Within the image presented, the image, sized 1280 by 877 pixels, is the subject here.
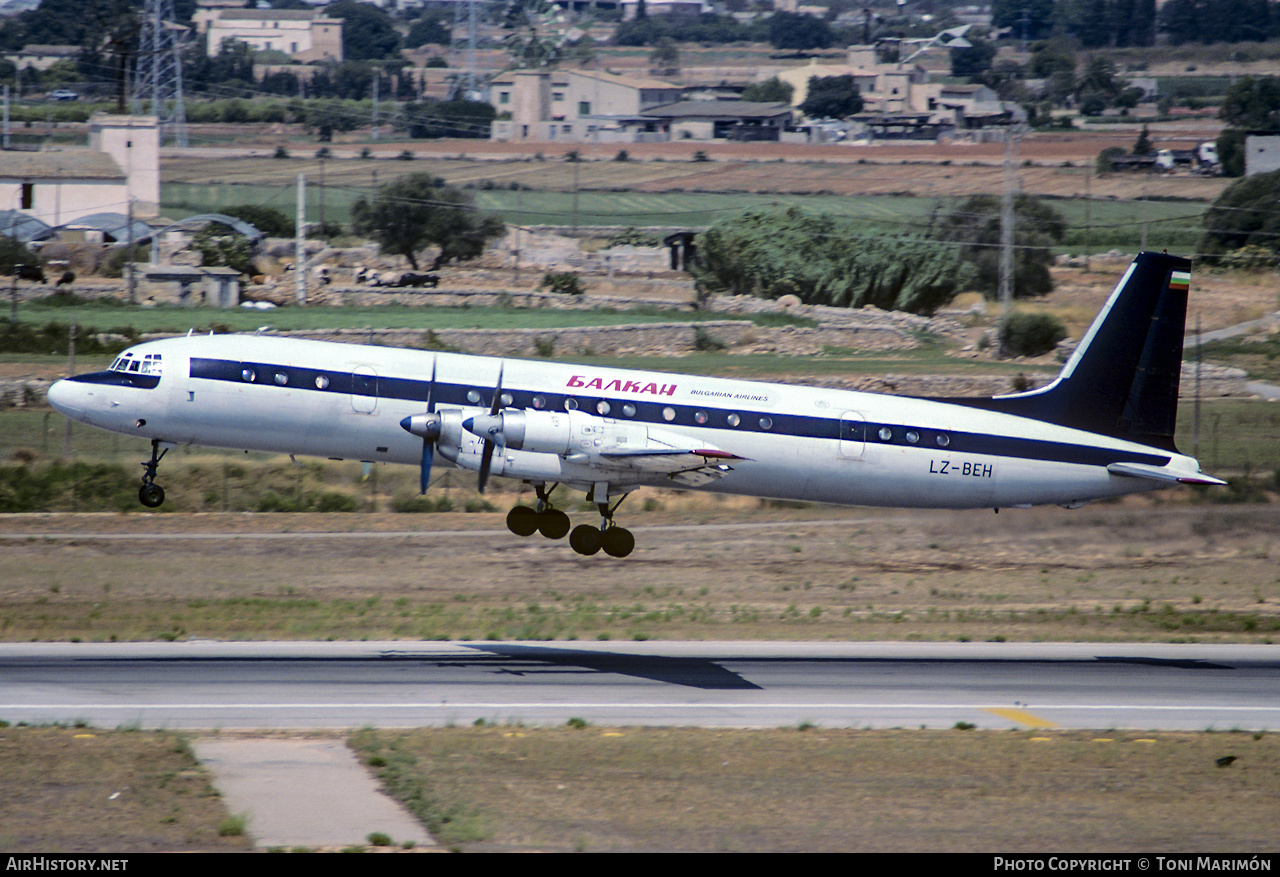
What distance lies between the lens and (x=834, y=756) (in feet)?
85.6

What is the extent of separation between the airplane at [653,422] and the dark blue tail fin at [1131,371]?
0.14ft

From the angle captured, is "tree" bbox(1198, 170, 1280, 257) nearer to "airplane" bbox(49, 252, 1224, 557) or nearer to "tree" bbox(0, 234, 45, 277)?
"airplane" bbox(49, 252, 1224, 557)

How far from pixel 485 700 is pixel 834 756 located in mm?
8284

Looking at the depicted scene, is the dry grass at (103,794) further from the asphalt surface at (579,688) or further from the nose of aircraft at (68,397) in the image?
the nose of aircraft at (68,397)

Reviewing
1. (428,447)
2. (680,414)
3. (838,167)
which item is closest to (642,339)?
(680,414)

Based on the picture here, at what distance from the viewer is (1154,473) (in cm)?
3691

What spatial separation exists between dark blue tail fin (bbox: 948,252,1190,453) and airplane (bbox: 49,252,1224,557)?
0.14ft

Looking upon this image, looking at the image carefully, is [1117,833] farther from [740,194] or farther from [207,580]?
[740,194]

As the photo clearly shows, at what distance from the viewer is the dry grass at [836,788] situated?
21234 mm

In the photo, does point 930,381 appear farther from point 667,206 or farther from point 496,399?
point 667,206

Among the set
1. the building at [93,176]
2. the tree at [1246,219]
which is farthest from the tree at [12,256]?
the tree at [1246,219]

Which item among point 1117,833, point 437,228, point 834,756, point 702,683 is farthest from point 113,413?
point 437,228

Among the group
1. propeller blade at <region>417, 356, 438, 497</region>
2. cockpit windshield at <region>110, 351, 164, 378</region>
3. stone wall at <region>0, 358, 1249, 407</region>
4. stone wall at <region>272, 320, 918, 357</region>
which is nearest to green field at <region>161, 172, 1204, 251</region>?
stone wall at <region>272, 320, 918, 357</region>

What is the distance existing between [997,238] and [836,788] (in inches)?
4153
